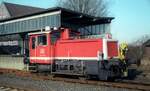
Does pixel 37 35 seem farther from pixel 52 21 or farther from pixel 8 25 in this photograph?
pixel 8 25

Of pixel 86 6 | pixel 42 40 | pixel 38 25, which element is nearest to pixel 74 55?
pixel 42 40

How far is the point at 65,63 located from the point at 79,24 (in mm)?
12736

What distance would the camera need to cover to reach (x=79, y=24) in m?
29.4

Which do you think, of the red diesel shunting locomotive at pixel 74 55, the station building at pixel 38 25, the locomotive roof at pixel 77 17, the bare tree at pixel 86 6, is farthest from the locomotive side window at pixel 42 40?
the bare tree at pixel 86 6

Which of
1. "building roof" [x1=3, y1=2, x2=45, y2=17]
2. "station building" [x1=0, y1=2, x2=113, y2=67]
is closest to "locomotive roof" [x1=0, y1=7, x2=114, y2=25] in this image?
"station building" [x1=0, y1=2, x2=113, y2=67]

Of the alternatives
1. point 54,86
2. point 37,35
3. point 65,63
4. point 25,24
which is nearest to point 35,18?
point 25,24

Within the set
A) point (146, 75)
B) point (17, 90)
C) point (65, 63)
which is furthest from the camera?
point (146, 75)

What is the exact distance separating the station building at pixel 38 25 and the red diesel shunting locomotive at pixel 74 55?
6328 millimetres

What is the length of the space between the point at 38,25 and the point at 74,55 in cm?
1183

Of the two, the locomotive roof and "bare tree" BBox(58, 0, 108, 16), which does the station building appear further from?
"bare tree" BBox(58, 0, 108, 16)

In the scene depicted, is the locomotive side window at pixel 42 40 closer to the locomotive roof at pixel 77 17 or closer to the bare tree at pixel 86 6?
the locomotive roof at pixel 77 17

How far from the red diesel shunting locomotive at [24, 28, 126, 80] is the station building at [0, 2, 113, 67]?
6328 millimetres

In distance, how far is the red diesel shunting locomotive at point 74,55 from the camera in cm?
1522

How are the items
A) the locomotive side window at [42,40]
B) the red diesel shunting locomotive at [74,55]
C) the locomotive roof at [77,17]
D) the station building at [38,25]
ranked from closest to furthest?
the red diesel shunting locomotive at [74,55] < the locomotive side window at [42,40] < the locomotive roof at [77,17] < the station building at [38,25]
